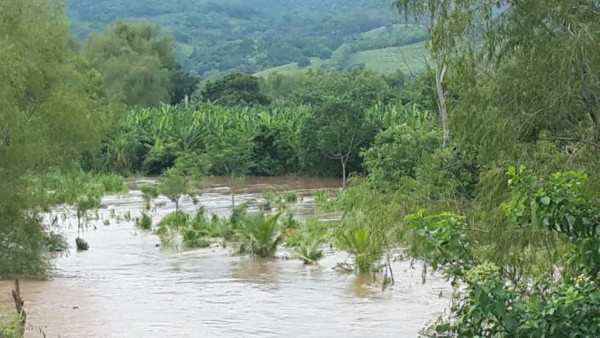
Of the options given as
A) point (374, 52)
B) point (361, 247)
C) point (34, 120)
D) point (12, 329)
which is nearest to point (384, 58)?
point (374, 52)

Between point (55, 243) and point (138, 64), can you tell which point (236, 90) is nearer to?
point (138, 64)

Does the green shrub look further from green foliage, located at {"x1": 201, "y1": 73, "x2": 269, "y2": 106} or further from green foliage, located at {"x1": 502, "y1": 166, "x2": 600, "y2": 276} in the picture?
green foliage, located at {"x1": 201, "y1": 73, "x2": 269, "y2": 106}

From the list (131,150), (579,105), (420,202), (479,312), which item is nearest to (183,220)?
(420,202)

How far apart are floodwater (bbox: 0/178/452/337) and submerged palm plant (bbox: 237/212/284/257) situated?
433 millimetres

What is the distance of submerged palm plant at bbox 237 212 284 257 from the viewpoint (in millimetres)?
24516

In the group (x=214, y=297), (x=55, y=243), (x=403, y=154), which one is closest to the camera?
(x=214, y=297)

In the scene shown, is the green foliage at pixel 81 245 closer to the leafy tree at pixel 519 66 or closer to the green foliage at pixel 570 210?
the leafy tree at pixel 519 66

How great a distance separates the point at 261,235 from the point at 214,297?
5342 millimetres

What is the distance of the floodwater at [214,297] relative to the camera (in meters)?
16.5

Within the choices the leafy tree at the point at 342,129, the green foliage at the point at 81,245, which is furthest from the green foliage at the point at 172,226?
the leafy tree at the point at 342,129

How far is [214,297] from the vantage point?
1938cm

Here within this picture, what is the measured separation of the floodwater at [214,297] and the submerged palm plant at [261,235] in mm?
433

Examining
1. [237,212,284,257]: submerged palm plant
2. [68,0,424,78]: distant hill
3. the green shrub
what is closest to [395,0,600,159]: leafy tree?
[237,212,284,257]: submerged palm plant

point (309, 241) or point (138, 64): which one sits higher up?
point (138, 64)
